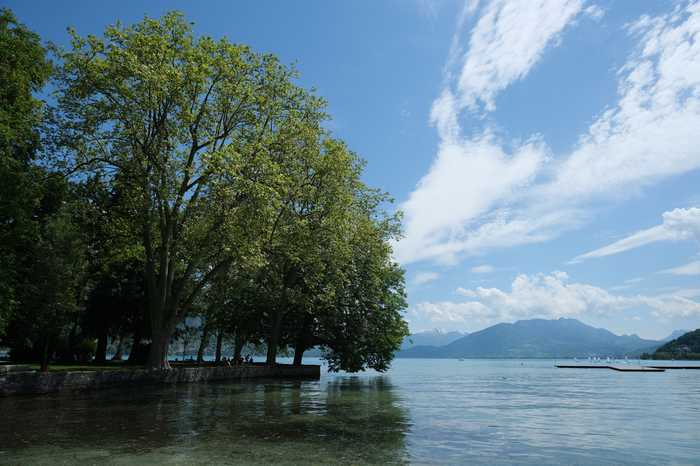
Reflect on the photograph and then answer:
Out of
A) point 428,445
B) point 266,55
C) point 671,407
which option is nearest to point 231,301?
point 266,55

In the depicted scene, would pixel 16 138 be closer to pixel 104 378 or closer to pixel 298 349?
pixel 104 378

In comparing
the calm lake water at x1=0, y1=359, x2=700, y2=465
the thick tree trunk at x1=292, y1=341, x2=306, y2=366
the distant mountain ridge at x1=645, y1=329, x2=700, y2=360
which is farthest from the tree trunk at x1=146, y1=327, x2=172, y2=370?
the distant mountain ridge at x1=645, y1=329, x2=700, y2=360

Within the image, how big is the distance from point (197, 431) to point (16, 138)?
1877 cm

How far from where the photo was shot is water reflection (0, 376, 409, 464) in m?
10.3

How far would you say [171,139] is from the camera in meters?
32.3

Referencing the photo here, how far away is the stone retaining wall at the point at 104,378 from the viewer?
22719mm

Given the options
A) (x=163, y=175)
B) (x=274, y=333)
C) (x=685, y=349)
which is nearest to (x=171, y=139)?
(x=163, y=175)

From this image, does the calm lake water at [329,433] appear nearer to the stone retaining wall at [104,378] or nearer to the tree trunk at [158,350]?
the stone retaining wall at [104,378]

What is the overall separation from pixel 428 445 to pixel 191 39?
2767cm

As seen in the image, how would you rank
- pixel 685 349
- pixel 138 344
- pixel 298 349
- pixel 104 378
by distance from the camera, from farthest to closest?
pixel 685 349
pixel 298 349
pixel 138 344
pixel 104 378

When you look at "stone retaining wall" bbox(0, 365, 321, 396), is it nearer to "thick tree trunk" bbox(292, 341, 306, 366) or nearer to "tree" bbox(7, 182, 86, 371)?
"tree" bbox(7, 182, 86, 371)

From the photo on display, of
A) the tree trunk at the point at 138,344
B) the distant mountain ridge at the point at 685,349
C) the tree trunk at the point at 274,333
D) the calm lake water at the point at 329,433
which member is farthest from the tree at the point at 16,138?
the distant mountain ridge at the point at 685,349

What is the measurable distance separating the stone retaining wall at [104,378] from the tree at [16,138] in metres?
2.63

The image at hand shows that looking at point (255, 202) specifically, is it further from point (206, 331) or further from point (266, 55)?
point (206, 331)
